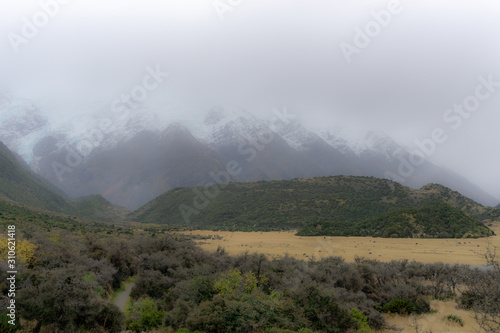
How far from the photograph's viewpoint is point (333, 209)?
60.2m

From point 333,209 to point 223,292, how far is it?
49310mm

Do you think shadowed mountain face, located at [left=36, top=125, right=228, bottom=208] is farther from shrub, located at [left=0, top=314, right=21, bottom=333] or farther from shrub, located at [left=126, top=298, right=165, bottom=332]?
shrub, located at [left=0, top=314, right=21, bottom=333]

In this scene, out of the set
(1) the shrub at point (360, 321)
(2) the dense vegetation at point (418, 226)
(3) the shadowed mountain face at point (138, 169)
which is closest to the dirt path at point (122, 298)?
(1) the shrub at point (360, 321)

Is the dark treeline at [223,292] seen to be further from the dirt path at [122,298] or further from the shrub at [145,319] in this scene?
the dirt path at [122,298]

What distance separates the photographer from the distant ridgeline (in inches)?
1538

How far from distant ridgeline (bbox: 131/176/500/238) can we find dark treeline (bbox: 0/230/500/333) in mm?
23286

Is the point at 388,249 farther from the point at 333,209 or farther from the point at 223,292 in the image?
the point at 333,209

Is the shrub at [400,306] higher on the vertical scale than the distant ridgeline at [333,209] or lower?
lower

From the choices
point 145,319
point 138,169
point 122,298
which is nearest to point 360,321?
point 145,319

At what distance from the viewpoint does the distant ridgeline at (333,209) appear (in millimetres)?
39062

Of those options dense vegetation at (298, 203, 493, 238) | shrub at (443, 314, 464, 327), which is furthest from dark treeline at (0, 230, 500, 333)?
dense vegetation at (298, 203, 493, 238)

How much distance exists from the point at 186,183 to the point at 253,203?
84.2m

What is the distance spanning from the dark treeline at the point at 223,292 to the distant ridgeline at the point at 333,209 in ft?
76.4

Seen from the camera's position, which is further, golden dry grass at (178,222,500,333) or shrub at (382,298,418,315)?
golden dry grass at (178,222,500,333)
